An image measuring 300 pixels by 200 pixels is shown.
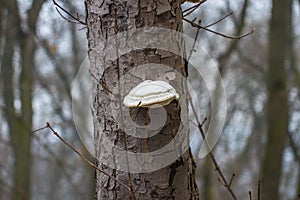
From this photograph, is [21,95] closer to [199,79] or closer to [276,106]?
[199,79]

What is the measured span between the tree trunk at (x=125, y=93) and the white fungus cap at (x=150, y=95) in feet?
0.16

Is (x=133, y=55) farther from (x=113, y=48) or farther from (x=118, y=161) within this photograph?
(x=118, y=161)

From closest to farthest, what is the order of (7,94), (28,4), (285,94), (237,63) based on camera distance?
(285,94)
(28,4)
(7,94)
(237,63)

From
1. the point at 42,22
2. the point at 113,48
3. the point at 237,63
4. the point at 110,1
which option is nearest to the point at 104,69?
the point at 113,48

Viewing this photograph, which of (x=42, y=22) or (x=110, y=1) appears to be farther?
(x=42, y=22)

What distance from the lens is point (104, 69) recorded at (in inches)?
43.3

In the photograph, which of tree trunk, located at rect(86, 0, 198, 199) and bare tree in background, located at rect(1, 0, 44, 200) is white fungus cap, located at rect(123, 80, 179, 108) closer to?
tree trunk, located at rect(86, 0, 198, 199)

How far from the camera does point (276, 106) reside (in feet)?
11.1

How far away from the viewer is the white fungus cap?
3.15 ft

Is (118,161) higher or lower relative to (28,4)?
lower

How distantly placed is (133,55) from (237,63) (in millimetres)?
5921

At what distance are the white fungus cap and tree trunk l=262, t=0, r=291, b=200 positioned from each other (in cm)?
256

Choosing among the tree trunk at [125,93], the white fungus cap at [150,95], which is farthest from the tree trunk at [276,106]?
the white fungus cap at [150,95]

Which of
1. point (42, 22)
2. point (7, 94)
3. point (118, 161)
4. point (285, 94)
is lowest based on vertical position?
point (118, 161)
